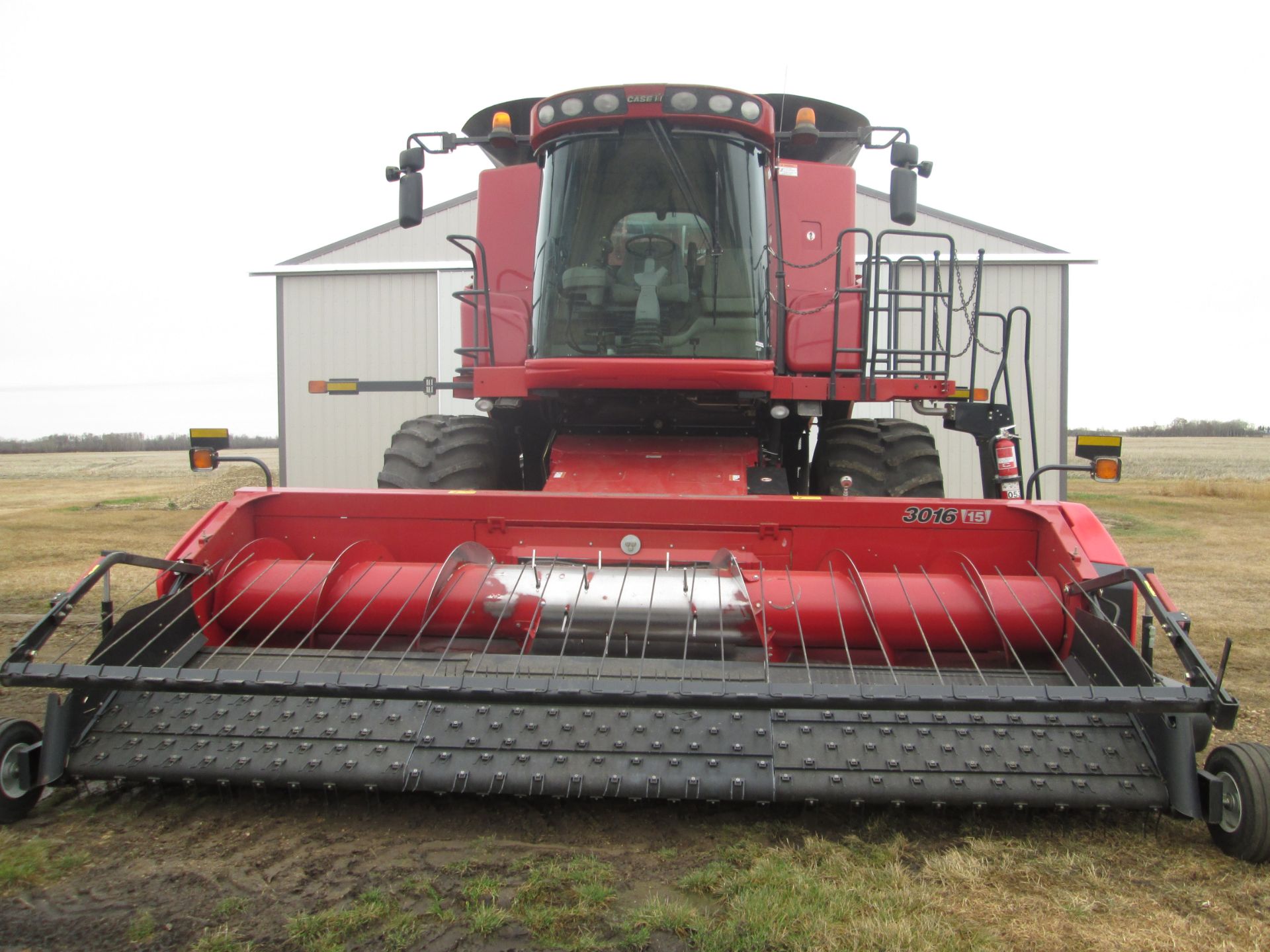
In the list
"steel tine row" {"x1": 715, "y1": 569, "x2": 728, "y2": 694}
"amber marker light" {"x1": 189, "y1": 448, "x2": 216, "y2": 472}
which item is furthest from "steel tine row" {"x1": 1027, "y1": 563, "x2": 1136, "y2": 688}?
"amber marker light" {"x1": 189, "y1": 448, "x2": 216, "y2": 472}

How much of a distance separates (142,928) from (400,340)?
11.7 m

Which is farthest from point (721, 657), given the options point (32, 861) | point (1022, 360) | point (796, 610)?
point (1022, 360)

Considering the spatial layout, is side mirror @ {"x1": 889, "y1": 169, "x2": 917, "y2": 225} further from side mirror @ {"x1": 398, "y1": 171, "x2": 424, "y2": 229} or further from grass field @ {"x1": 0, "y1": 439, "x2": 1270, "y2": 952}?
grass field @ {"x1": 0, "y1": 439, "x2": 1270, "y2": 952}

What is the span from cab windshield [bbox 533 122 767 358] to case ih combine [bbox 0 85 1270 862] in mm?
15

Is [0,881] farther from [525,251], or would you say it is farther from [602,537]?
[525,251]

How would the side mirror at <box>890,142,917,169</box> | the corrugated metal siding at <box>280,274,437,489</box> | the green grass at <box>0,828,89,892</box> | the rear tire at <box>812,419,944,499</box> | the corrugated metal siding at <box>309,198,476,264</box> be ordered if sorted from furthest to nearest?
the corrugated metal siding at <box>309,198,476,264</box> < the corrugated metal siding at <box>280,274,437,489</box> < the side mirror at <box>890,142,917,169</box> < the rear tire at <box>812,419,944,499</box> < the green grass at <box>0,828,89,892</box>

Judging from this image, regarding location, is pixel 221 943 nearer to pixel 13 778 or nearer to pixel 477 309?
pixel 13 778

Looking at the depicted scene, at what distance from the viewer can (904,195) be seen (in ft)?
16.0

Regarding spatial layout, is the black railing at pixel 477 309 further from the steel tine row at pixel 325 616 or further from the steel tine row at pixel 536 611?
the steel tine row at pixel 536 611

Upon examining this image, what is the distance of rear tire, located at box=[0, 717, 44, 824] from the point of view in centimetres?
273

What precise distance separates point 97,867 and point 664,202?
3675 mm

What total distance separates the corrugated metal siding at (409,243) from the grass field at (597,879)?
40.2 feet

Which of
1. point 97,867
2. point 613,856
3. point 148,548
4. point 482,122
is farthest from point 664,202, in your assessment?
point 148,548

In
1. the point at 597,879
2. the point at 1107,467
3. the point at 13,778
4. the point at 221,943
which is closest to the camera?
the point at 221,943
